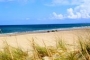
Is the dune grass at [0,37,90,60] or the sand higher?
the dune grass at [0,37,90,60]

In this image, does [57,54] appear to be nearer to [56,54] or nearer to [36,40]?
[56,54]

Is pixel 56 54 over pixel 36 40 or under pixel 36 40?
over

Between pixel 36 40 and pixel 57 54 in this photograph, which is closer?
pixel 57 54

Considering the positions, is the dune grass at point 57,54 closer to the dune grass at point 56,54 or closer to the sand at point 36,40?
the dune grass at point 56,54

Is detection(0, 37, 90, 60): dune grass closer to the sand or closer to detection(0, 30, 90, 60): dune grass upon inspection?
detection(0, 30, 90, 60): dune grass

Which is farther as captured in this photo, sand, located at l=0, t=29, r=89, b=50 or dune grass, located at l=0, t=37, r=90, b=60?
sand, located at l=0, t=29, r=89, b=50

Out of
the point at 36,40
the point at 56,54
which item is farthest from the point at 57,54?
the point at 36,40

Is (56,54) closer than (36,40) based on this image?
Yes

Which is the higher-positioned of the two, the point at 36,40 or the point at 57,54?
the point at 57,54

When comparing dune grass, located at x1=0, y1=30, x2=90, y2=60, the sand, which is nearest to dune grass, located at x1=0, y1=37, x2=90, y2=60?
dune grass, located at x1=0, y1=30, x2=90, y2=60

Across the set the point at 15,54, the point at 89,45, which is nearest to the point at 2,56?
the point at 15,54

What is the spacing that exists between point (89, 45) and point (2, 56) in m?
2.03

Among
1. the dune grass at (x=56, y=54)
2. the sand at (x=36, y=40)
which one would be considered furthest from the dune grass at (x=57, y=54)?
the sand at (x=36, y=40)

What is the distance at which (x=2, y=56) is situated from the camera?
5.83m
